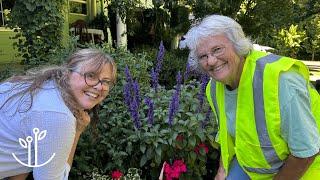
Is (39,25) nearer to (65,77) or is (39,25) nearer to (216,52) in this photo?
(65,77)

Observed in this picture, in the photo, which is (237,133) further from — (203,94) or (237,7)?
(237,7)

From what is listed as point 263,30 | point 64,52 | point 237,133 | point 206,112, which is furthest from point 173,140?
point 263,30

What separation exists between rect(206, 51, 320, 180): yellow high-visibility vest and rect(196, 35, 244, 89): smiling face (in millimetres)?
50

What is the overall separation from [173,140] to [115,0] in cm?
538

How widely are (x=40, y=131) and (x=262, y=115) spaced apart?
36.6 inches

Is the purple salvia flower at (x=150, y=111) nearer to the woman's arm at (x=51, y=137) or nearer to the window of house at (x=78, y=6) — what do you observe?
the woman's arm at (x=51, y=137)

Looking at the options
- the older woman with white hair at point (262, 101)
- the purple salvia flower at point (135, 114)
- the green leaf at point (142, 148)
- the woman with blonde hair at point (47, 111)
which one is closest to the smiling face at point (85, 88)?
the woman with blonde hair at point (47, 111)

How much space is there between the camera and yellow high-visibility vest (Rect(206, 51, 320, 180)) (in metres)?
1.83

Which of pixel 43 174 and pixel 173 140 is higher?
pixel 43 174

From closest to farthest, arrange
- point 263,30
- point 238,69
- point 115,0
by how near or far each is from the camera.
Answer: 1. point 238,69
2. point 115,0
3. point 263,30

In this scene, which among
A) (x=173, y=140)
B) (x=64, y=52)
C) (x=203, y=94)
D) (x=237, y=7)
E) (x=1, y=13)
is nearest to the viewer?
(x=173, y=140)

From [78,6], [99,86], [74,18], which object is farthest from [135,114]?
[78,6]

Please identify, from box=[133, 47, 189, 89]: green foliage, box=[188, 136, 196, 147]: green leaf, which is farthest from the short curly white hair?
box=[133, 47, 189, 89]: green foliage

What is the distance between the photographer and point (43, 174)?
1.90 metres
